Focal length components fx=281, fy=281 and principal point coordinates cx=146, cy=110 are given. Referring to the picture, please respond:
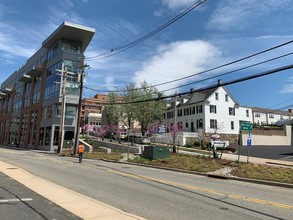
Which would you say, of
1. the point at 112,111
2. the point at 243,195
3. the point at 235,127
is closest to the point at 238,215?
the point at 243,195

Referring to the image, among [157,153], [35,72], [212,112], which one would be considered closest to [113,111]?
[35,72]

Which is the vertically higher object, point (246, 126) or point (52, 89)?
point (52, 89)

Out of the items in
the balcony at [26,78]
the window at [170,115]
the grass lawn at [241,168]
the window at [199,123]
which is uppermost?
the balcony at [26,78]

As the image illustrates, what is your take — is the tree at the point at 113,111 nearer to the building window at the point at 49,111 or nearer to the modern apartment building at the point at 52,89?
the modern apartment building at the point at 52,89

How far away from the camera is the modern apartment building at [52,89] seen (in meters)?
40.6

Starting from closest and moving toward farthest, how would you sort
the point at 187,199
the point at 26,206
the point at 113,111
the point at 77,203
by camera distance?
1. the point at 26,206
2. the point at 77,203
3. the point at 187,199
4. the point at 113,111

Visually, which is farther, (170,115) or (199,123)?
(170,115)

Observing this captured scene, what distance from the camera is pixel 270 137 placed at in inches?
1919

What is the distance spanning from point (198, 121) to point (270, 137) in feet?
41.3

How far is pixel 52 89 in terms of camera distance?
42906 millimetres

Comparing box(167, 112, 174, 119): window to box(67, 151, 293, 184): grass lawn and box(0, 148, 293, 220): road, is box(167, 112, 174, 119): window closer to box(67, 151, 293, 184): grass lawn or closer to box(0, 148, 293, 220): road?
box(67, 151, 293, 184): grass lawn

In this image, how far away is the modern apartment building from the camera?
4062 cm

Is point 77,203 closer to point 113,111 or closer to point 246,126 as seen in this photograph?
point 246,126

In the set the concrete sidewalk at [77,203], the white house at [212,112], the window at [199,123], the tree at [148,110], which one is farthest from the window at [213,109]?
the concrete sidewalk at [77,203]
